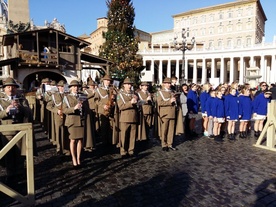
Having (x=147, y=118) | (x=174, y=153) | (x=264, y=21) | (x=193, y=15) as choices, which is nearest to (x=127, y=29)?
(x=147, y=118)

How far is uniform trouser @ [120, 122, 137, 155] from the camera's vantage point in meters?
7.10

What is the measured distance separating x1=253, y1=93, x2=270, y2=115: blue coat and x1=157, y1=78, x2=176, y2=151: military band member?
403 cm

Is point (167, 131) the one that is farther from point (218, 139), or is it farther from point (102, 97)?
point (218, 139)

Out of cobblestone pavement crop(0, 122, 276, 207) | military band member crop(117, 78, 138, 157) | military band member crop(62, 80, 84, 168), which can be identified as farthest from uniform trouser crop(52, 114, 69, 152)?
military band member crop(117, 78, 138, 157)

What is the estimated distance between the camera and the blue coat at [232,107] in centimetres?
955

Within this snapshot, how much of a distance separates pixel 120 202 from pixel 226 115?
6.47 metres

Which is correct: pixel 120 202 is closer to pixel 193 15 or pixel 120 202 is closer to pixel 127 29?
pixel 127 29

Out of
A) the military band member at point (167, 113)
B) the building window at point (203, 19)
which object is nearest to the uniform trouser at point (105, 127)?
the military band member at point (167, 113)

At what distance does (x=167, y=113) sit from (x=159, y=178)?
2583 millimetres

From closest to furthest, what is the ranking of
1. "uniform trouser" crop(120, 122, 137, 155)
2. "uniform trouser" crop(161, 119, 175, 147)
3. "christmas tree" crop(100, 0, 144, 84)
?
"uniform trouser" crop(120, 122, 137, 155)
"uniform trouser" crop(161, 119, 175, 147)
"christmas tree" crop(100, 0, 144, 84)

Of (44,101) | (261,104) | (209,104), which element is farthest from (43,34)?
(261,104)

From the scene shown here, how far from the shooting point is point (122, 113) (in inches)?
278

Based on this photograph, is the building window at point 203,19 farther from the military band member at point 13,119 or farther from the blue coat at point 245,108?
the military band member at point 13,119

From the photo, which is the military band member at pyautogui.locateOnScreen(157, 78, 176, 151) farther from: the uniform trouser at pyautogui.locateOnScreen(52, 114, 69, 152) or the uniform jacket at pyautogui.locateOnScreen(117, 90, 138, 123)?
the uniform trouser at pyautogui.locateOnScreen(52, 114, 69, 152)
